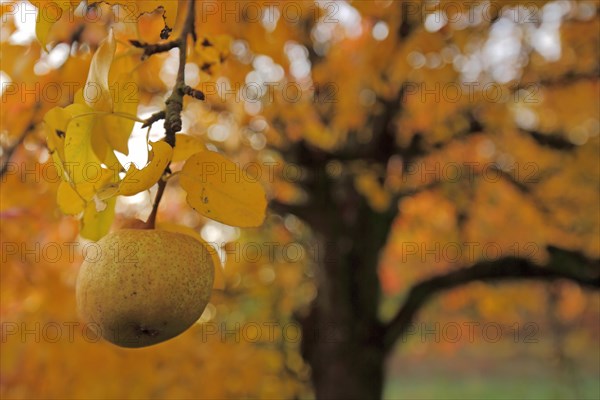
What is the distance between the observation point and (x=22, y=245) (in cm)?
225

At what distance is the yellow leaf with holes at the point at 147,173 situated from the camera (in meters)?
0.82

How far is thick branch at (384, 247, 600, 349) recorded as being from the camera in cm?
344

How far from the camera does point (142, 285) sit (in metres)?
0.85

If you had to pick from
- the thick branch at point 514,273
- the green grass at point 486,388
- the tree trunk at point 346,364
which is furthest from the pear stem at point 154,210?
the green grass at point 486,388

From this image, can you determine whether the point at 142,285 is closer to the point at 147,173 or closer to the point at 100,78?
the point at 147,173

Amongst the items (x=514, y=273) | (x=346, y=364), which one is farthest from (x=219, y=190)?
(x=346, y=364)

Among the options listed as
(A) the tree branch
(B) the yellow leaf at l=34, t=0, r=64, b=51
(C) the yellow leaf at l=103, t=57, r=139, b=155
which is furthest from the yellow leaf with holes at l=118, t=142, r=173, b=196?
(B) the yellow leaf at l=34, t=0, r=64, b=51

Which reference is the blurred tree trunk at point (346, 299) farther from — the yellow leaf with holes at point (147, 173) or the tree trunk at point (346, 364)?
the yellow leaf with holes at point (147, 173)

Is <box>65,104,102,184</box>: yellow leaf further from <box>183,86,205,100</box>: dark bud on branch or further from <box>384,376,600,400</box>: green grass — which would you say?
<box>384,376,600,400</box>: green grass

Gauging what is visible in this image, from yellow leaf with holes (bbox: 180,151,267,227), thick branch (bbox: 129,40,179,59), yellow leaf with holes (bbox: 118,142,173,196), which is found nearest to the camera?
yellow leaf with holes (bbox: 118,142,173,196)

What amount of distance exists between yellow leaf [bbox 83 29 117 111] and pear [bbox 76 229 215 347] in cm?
21

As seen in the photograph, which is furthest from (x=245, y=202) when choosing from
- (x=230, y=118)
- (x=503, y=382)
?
(x=503, y=382)

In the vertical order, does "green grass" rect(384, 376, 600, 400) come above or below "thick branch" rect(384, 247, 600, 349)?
below

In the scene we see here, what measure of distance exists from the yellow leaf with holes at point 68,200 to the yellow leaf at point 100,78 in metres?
0.13
